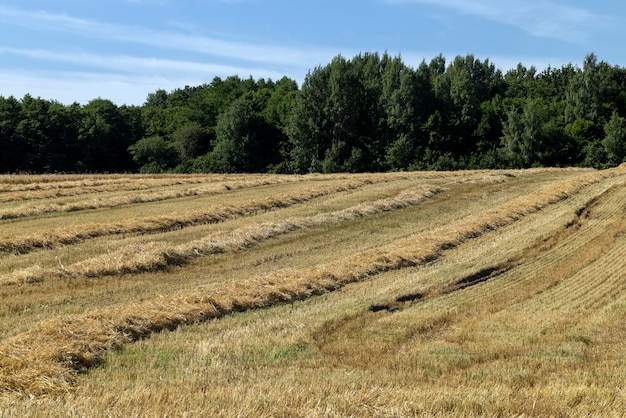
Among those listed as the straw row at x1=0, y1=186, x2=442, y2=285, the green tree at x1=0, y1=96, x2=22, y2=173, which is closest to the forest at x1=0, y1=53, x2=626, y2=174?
the green tree at x1=0, y1=96, x2=22, y2=173

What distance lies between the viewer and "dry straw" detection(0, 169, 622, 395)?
905cm

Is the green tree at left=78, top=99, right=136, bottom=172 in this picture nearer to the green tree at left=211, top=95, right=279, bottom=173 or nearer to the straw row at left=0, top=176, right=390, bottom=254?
the green tree at left=211, top=95, right=279, bottom=173

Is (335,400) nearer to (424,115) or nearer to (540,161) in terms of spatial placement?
(540,161)

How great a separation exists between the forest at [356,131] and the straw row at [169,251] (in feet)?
194

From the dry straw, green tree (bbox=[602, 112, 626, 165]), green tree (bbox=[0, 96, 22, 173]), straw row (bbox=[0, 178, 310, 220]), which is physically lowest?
the dry straw

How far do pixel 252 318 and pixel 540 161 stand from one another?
7843 cm

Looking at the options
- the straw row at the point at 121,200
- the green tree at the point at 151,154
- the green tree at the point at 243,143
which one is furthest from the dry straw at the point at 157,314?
the green tree at the point at 151,154

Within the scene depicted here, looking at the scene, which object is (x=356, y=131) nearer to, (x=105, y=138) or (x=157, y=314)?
(x=105, y=138)

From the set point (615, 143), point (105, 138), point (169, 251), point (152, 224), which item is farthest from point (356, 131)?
point (169, 251)

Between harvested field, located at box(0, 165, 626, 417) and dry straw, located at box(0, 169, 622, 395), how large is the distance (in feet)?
0.17

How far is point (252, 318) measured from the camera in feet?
46.0

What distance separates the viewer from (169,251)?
20656 millimetres

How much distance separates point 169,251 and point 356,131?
253 feet

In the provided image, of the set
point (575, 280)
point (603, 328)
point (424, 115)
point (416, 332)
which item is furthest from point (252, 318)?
point (424, 115)
